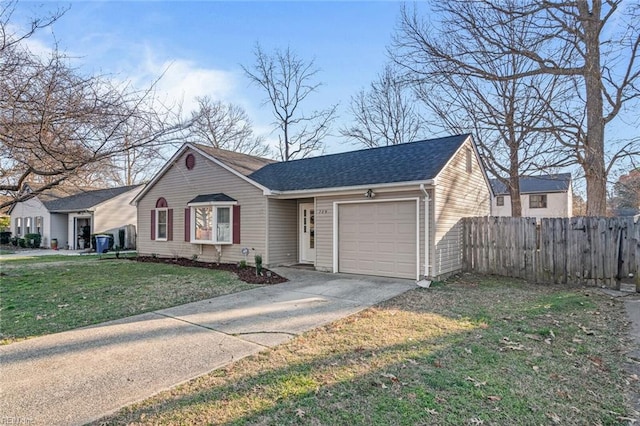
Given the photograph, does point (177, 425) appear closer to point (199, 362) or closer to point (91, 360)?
point (199, 362)

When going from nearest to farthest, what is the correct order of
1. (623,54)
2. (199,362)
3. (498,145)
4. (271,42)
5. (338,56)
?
(199,362)
(623,54)
(338,56)
(498,145)
(271,42)

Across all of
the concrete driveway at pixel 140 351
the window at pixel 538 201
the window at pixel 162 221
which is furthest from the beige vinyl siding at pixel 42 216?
the window at pixel 538 201

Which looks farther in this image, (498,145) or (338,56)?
(498,145)

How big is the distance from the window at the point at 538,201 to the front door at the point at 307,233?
27.1 metres

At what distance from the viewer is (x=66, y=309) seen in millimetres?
6461

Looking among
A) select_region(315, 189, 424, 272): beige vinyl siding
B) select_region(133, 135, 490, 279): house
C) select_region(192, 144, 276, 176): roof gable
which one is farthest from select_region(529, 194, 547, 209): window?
select_region(315, 189, 424, 272): beige vinyl siding

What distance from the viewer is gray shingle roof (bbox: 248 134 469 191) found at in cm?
990

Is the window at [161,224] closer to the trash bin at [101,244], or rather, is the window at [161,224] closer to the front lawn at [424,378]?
the trash bin at [101,244]

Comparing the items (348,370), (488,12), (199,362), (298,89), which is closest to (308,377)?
(348,370)

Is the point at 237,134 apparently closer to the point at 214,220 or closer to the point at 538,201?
the point at 214,220

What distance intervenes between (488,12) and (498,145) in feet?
19.6

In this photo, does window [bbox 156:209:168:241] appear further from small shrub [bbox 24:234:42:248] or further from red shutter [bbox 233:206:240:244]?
small shrub [bbox 24:234:42:248]

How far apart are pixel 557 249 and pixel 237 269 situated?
30.8 feet

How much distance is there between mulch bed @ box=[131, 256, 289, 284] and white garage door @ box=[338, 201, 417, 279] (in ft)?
7.08
